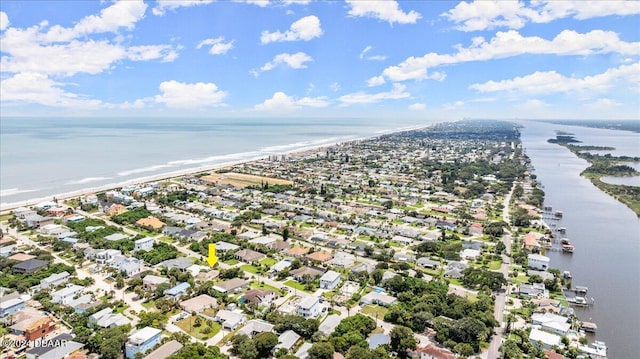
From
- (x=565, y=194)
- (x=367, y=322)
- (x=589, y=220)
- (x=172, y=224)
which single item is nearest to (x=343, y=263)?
(x=367, y=322)

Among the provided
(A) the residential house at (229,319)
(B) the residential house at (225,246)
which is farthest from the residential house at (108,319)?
(B) the residential house at (225,246)

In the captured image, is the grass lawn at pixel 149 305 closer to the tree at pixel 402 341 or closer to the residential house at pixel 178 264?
the residential house at pixel 178 264

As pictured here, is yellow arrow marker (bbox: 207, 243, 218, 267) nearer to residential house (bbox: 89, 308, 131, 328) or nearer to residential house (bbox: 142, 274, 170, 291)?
residential house (bbox: 142, 274, 170, 291)

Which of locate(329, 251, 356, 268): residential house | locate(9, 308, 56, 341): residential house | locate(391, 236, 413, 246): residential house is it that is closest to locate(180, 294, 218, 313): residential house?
locate(9, 308, 56, 341): residential house

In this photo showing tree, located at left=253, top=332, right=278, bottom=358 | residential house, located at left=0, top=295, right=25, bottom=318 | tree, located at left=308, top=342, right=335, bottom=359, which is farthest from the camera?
residential house, located at left=0, top=295, right=25, bottom=318

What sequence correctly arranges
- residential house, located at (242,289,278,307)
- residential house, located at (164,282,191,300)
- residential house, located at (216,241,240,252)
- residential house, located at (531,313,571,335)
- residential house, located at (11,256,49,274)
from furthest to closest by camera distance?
1. residential house, located at (216,241,240,252)
2. residential house, located at (11,256,49,274)
3. residential house, located at (164,282,191,300)
4. residential house, located at (242,289,278,307)
5. residential house, located at (531,313,571,335)

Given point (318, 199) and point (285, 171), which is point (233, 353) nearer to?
point (318, 199)

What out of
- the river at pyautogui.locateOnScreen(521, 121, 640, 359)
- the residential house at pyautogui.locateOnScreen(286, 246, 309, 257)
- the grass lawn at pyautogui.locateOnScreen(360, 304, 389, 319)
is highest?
the residential house at pyautogui.locateOnScreen(286, 246, 309, 257)
